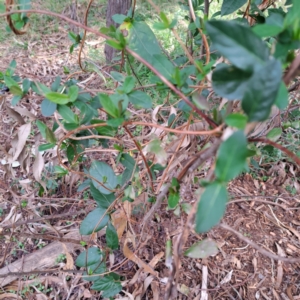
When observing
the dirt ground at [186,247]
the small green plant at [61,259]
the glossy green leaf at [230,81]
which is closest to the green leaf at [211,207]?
the glossy green leaf at [230,81]

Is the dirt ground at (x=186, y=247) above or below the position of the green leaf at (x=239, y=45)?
below

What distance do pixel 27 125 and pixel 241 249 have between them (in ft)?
3.03

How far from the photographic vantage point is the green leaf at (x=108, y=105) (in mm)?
556

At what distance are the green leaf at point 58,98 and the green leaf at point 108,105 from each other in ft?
0.33

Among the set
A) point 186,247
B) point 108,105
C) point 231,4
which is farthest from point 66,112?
point 186,247

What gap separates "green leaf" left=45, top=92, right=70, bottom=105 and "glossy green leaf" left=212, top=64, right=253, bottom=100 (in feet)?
1.12

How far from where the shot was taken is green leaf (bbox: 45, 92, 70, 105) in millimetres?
603

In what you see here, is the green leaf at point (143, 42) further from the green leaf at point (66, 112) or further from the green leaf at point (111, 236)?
the green leaf at point (111, 236)

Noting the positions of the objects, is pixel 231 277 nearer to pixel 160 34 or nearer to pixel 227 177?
pixel 227 177

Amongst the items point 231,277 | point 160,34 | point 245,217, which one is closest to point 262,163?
point 245,217

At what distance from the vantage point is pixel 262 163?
1529mm

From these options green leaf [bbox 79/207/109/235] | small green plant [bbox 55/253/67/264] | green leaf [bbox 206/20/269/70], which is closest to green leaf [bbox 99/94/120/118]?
green leaf [bbox 206/20/269/70]

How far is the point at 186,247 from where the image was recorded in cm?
118

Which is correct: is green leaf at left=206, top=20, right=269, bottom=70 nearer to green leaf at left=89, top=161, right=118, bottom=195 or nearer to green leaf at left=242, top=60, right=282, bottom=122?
green leaf at left=242, top=60, right=282, bottom=122
